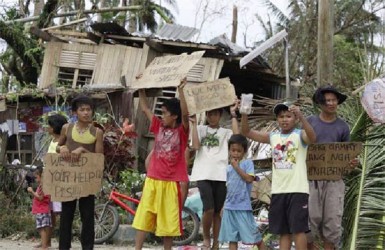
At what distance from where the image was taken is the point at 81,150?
598 centimetres

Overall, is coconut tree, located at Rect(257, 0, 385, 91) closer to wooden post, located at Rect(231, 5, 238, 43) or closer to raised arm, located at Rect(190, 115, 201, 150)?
wooden post, located at Rect(231, 5, 238, 43)

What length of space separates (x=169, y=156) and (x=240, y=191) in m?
0.95

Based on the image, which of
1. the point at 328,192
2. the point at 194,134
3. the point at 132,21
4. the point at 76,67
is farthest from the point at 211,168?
the point at 132,21

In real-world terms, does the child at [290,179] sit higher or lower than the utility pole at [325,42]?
lower

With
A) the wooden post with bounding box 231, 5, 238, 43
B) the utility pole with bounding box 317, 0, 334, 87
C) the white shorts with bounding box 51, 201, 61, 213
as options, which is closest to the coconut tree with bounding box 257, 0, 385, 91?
the wooden post with bounding box 231, 5, 238, 43

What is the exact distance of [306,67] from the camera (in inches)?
920

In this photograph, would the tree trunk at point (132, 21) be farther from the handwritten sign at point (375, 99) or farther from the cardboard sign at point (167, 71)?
the handwritten sign at point (375, 99)

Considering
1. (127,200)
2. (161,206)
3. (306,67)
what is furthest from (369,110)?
(306,67)

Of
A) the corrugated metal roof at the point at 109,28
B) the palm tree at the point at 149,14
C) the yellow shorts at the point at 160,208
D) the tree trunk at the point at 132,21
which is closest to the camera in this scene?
the yellow shorts at the point at 160,208

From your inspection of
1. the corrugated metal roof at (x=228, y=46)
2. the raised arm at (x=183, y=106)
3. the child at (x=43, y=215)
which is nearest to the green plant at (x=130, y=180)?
the child at (x=43, y=215)

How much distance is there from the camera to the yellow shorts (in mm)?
5855

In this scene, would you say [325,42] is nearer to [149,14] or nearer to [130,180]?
[130,180]

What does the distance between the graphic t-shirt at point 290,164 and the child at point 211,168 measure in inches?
42.5

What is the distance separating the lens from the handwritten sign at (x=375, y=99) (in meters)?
5.77
